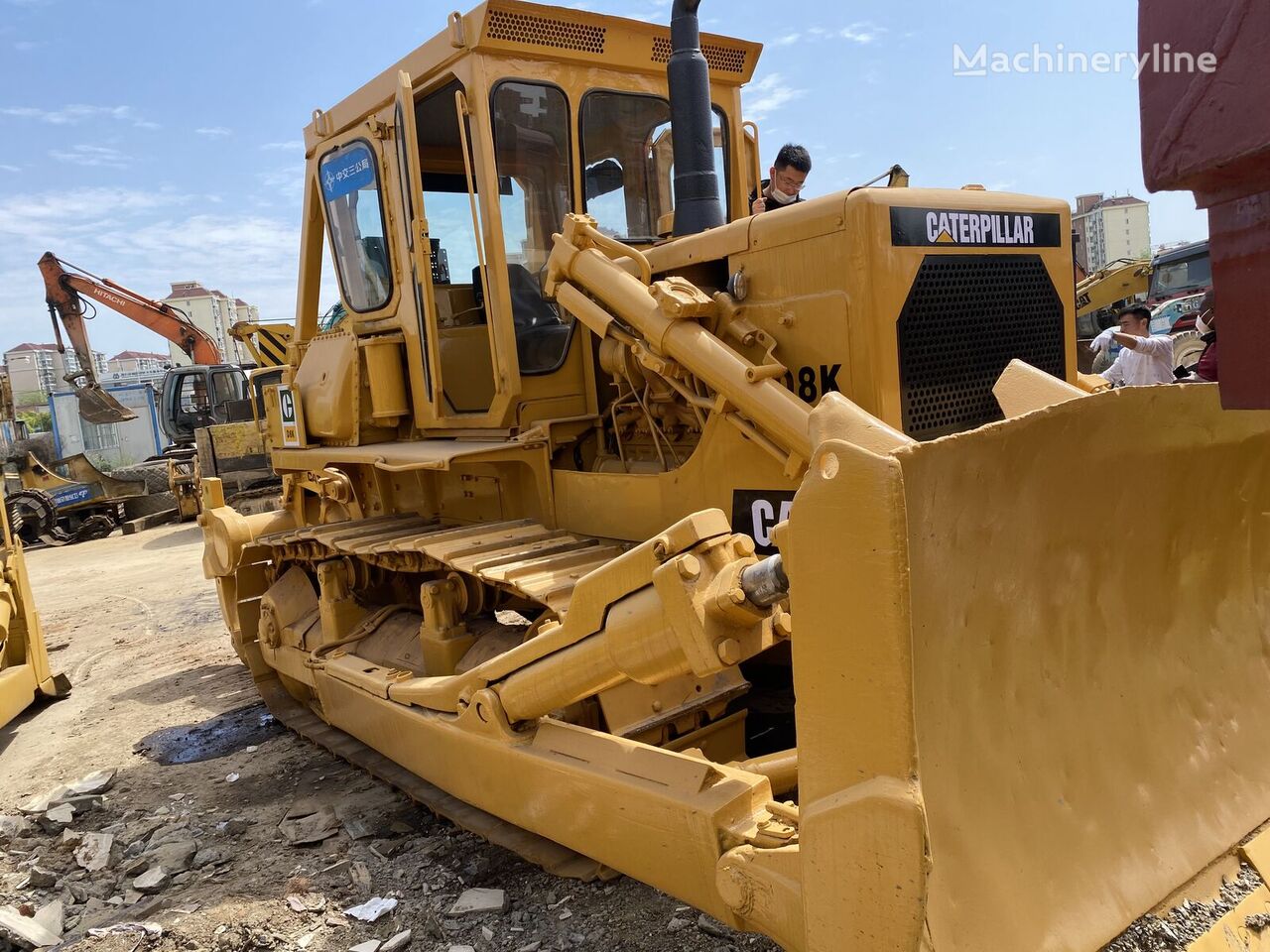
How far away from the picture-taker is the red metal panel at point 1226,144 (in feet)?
3.04

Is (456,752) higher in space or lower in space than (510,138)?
lower

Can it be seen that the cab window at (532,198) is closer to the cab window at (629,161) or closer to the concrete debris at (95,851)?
the cab window at (629,161)

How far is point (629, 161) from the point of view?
166 inches

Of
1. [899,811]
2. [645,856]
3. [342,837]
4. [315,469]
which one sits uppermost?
[315,469]

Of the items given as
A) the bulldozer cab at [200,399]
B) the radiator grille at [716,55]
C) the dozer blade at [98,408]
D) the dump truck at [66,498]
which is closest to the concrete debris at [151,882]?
the radiator grille at [716,55]

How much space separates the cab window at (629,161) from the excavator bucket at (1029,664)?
240 cm

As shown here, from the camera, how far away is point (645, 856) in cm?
232

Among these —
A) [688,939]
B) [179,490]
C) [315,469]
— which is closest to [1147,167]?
[688,939]

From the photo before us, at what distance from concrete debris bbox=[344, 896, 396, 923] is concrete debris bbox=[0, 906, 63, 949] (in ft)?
3.08

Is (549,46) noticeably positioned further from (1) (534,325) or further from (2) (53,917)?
(2) (53,917)

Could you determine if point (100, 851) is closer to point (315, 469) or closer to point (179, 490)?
point (315, 469)

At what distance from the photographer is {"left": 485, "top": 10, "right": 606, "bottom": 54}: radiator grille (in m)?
3.60

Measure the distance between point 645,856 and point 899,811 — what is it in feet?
3.33

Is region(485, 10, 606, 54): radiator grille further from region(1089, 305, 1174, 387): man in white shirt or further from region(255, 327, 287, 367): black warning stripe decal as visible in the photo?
region(255, 327, 287, 367): black warning stripe decal
